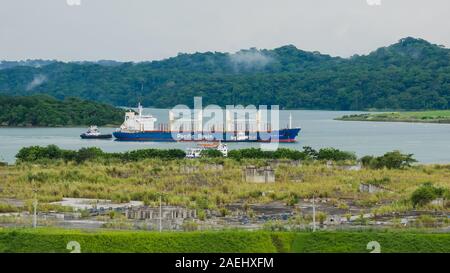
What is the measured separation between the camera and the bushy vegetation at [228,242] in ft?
39.1

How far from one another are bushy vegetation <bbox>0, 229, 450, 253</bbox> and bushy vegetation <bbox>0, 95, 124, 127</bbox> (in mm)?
87799

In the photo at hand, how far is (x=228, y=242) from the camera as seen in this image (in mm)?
12031

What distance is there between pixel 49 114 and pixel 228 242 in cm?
9082

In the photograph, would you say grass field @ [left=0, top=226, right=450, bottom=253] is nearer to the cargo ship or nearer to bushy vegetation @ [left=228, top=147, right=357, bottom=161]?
bushy vegetation @ [left=228, top=147, right=357, bottom=161]

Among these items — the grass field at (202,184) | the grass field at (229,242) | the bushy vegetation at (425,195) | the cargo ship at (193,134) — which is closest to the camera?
the grass field at (229,242)

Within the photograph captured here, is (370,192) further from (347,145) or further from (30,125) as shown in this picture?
(30,125)

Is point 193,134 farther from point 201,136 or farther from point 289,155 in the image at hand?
point 289,155

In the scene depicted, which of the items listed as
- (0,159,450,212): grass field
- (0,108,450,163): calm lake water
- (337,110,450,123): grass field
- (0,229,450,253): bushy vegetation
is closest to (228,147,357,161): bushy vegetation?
(0,159,450,212): grass field

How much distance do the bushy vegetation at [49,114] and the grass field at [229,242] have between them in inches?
3456

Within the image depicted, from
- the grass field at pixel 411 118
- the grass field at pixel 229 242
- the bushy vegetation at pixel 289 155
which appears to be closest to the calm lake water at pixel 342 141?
the grass field at pixel 411 118

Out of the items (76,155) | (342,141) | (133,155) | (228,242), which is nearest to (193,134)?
(342,141)

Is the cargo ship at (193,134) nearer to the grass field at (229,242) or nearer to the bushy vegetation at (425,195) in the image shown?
the bushy vegetation at (425,195)

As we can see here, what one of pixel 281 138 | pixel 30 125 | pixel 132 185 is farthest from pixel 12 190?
pixel 30 125
